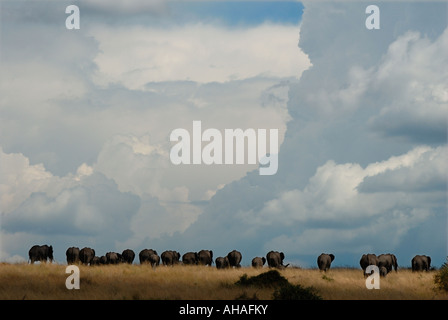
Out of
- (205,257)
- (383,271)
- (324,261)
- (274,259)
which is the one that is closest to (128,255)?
(205,257)

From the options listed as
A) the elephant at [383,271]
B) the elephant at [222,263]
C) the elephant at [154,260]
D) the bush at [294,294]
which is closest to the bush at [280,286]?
the bush at [294,294]

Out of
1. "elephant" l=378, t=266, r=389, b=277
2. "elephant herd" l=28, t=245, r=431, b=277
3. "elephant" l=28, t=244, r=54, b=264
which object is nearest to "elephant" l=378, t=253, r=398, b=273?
"elephant herd" l=28, t=245, r=431, b=277

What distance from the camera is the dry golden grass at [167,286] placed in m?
34.7

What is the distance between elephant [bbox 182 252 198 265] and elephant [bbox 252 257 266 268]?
244 inches

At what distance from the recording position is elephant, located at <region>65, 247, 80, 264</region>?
5744 centimetres

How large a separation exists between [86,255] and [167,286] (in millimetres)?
21113

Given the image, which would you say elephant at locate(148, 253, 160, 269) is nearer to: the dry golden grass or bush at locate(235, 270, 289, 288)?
the dry golden grass

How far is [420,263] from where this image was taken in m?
56.7

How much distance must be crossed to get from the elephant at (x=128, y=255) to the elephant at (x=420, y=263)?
2637 cm

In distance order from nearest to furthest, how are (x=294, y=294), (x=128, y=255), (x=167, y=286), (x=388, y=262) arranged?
1. (x=294, y=294)
2. (x=167, y=286)
3. (x=388, y=262)
4. (x=128, y=255)

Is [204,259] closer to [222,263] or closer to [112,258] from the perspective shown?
[222,263]

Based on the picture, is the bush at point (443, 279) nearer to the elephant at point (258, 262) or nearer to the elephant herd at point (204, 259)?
the elephant herd at point (204, 259)
